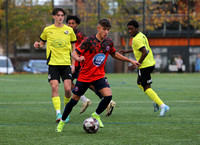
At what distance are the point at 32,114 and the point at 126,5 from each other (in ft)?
86.3

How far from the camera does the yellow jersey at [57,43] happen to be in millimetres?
7961

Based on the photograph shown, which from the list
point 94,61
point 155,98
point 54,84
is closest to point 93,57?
point 94,61

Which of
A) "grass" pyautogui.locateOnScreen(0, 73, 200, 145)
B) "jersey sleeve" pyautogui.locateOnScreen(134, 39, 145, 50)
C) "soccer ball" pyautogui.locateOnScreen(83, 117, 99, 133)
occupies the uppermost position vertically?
"jersey sleeve" pyautogui.locateOnScreen(134, 39, 145, 50)

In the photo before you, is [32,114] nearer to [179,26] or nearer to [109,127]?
[109,127]

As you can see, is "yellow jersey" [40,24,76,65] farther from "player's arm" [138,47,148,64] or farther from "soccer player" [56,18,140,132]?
"player's arm" [138,47,148,64]

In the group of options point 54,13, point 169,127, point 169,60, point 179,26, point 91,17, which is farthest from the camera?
point 179,26

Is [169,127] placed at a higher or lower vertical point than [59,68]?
lower

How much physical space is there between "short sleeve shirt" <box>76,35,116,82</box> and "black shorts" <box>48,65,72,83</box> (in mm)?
1248

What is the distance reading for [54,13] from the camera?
7.87 metres

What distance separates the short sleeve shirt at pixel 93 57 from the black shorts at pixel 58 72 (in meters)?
1.25

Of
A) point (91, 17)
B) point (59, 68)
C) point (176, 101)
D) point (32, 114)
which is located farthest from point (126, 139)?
point (91, 17)

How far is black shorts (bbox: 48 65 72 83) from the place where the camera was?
311 inches

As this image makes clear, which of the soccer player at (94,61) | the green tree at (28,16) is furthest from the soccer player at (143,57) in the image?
the green tree at (28,16)

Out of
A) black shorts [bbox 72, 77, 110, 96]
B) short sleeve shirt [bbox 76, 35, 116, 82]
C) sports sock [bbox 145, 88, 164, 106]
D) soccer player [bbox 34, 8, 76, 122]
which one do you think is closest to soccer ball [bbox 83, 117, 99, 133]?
black shorts [bbox 72, 77, 110, 96]
